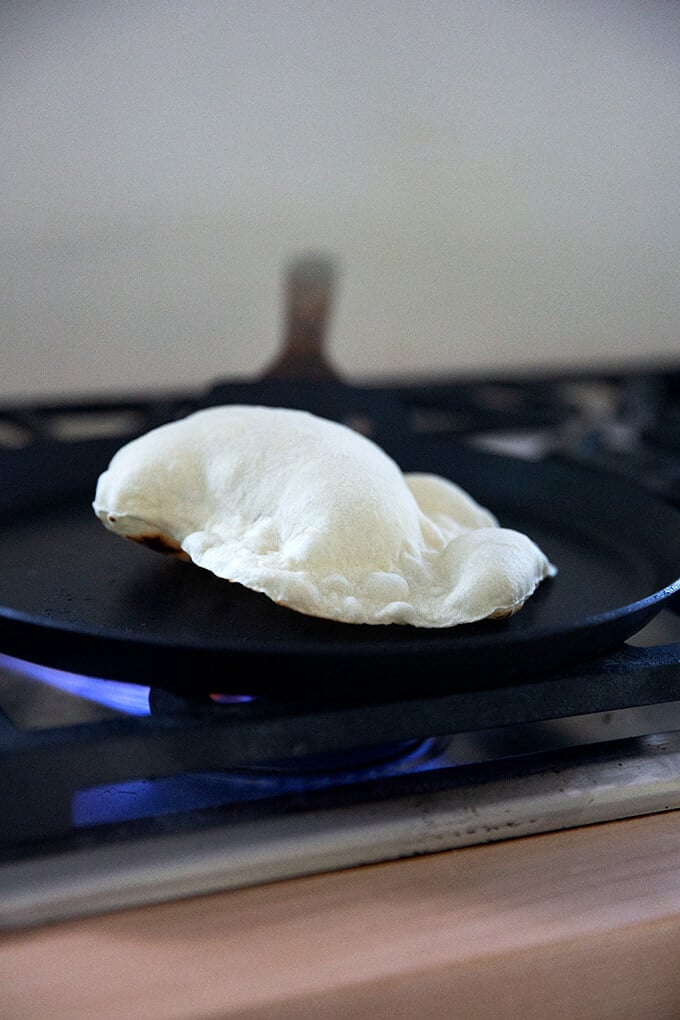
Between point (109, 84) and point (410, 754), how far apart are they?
0.90 m

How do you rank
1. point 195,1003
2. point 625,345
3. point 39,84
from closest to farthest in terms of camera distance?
point 195,1003, point 39,84, point 625,345

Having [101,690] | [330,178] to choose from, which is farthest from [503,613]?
[330,178]

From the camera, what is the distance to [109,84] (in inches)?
43.1

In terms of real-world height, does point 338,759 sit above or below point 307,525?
→ below

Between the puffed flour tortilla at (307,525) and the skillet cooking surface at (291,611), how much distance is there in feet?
0.07

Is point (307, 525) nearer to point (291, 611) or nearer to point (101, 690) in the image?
point (291, 611)

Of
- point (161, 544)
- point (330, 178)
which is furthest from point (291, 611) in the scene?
point (330, 178)

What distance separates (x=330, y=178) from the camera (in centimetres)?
123

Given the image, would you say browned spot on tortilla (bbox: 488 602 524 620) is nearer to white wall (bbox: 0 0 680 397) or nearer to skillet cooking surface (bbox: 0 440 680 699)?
skillet cooking surface (bbox: 0 440 680 699)

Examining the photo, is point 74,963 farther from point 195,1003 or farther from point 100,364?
point 100,364

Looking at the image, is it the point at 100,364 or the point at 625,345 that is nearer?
the point at 100,364

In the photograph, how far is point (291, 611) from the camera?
0.56 m

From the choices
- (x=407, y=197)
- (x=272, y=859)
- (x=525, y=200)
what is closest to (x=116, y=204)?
(x=407, y=197)

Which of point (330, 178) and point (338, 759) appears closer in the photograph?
point (338, 759)
